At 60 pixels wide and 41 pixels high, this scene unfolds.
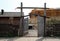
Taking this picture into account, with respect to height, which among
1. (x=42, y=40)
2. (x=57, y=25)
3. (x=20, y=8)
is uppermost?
(x=20, y=8)

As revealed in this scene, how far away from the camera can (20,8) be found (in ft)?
61.4

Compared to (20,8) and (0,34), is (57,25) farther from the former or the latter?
(0,34)

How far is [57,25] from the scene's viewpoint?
18.7m

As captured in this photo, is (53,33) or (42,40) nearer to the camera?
(42,40)

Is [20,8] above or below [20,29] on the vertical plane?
above

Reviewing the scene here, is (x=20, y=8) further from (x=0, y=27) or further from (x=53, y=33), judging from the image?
(x=53, y=33)

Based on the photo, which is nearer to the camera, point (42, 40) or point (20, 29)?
point (42, 40)

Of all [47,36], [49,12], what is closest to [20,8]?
[47,36]

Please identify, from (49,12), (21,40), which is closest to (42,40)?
(21,40)

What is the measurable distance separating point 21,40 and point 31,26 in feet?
71.7

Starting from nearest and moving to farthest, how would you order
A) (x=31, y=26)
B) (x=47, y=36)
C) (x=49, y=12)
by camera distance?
(x=47, y=36)
(x=31, y=26)
(x=49, y=12)

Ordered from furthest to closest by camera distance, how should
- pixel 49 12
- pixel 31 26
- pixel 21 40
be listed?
pixel 49 12 < pixel 31 26 < pixel 21 40

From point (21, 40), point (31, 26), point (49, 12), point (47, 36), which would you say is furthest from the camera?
point (49, 12)

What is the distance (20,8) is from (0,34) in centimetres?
358
